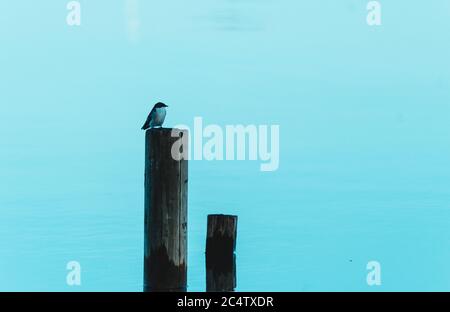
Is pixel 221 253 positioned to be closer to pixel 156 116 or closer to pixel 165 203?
pixel 156 116

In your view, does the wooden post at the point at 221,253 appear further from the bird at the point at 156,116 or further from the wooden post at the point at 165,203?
the wooden post at the point at 165,203

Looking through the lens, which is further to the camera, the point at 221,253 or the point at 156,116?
the point at 221,253

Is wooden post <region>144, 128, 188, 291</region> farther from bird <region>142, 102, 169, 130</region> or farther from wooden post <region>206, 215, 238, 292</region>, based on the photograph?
wooden post <region>206, 215, 238, 292</region>

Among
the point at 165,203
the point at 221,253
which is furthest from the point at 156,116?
the point at 165,203

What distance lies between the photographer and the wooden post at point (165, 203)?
10.2m

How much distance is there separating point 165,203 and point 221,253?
8.28 ft

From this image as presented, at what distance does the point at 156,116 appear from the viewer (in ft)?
40.3

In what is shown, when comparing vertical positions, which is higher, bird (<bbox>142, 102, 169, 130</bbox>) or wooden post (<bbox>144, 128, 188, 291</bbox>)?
bird (<bbox>142, 102, 169, 130</bbox>)

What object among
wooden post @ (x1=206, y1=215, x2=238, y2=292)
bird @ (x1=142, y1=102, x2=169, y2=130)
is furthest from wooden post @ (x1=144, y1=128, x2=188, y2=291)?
wooden post @ (x1=206, y1=215, x2=238, y2=292)

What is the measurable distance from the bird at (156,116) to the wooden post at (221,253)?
3.50 feet

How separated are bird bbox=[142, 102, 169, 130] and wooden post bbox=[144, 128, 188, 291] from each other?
1.97m

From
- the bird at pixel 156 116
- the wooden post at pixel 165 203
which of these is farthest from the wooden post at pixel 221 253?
the wooden post at pixel 165 203

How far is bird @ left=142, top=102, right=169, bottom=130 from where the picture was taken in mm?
12281
